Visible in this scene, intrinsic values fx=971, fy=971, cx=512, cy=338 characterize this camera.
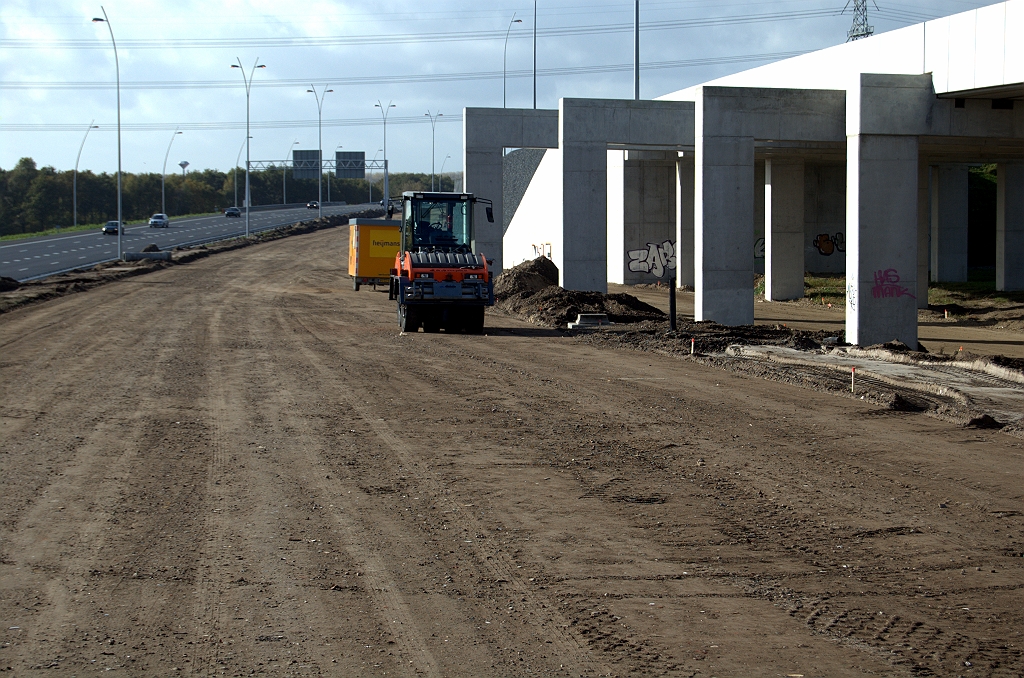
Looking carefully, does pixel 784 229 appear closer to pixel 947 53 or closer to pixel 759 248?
pixel 759 248

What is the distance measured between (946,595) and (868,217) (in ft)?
66.0

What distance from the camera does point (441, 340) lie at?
23156mm

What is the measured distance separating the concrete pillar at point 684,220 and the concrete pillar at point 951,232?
12.2 metres

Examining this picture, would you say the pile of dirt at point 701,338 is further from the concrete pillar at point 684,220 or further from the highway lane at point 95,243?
the highway lane at point 95,243

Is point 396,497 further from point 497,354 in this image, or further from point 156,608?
point 497,354

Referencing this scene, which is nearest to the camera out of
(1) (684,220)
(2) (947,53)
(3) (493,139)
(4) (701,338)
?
(4) (701,338)

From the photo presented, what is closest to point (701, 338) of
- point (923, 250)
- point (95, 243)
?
point (923, 250)

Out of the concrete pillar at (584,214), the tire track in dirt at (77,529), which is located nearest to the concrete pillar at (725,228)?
the concrete pillar at (584,214)

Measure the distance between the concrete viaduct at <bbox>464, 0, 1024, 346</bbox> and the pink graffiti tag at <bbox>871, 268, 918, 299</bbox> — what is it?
37mm

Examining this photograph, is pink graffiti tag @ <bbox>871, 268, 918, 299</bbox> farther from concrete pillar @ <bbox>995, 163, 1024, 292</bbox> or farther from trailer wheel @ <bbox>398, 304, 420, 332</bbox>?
concrete pillar @ <bbox>995, 163, 1024, 292</bbox>

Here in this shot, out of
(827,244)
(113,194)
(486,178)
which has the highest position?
(113,194)

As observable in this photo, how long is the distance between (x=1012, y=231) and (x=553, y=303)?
2460 centimetres

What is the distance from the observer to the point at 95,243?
73.2 meters

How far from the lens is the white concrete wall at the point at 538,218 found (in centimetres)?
5409
